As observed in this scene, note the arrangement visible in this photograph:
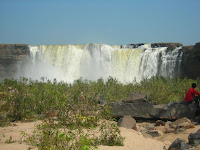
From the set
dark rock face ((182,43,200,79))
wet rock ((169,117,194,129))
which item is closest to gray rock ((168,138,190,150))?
wet rock ((169,117,194,129))

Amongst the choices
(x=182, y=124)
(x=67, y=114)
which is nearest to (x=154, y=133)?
(x=182, y=124)

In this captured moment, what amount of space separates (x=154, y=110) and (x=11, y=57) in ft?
86.8

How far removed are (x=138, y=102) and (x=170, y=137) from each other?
2.13 m

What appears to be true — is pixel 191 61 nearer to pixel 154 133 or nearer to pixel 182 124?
pixel 182 124

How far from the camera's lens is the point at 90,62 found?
2955cm

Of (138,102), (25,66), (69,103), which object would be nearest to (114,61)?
(25,66)

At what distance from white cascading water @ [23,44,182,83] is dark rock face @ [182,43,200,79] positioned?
2780 mm

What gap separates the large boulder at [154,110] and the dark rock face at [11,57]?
24.7 meters

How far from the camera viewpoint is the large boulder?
857 centimetres

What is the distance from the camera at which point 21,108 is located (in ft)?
28.4

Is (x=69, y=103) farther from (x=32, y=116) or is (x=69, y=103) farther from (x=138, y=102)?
(x=138, y=102)

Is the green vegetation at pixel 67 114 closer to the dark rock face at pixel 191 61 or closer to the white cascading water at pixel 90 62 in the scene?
the dark rock face at pixel 191 61

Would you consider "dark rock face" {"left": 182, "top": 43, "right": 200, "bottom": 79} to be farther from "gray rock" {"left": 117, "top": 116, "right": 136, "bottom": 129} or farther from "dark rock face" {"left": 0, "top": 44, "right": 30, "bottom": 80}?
"dark rock face" {"left": 0, "top": 44, "right": 30, "bottom": 80}

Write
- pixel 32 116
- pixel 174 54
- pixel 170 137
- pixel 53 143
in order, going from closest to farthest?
1. pixel 53 143
2. pixel 170 137
3. pixel 32 116
4. pixel 174 54
